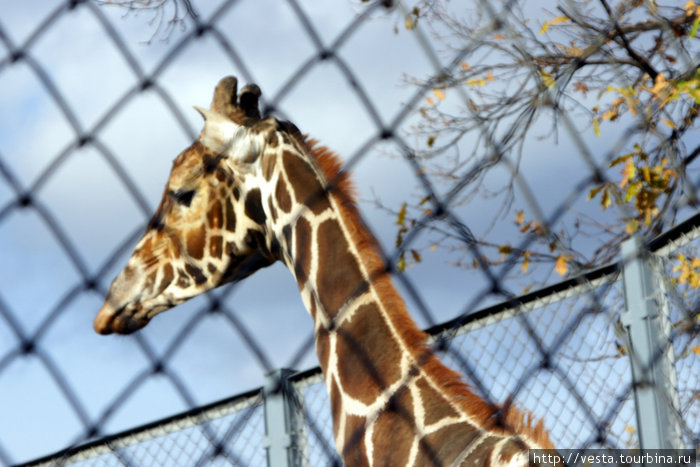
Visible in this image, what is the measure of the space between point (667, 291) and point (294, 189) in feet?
4.02

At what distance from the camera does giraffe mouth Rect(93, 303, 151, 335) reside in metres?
3.89

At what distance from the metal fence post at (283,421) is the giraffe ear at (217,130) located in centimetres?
96

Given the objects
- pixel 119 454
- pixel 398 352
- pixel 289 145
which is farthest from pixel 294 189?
pixel 119 454

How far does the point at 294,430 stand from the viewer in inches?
152

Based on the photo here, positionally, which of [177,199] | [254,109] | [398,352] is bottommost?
[398,352]

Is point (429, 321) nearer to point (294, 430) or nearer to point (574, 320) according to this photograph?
point (574, 320)

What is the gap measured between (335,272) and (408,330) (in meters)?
0.34

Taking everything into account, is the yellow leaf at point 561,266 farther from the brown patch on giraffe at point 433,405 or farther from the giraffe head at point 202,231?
the brown patch on giraffe at point 433,405

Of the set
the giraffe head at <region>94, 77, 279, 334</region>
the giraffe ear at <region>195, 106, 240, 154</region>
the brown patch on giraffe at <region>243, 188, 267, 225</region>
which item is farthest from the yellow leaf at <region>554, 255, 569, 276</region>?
the giraffe ear at <region>195, 106, 240, 154</region>

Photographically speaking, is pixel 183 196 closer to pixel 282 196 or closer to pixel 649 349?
pixel 282 196

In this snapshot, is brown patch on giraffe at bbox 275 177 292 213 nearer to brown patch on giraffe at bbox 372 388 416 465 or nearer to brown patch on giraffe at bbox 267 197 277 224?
brown patch on giraffe at bbox 267 197 277 224

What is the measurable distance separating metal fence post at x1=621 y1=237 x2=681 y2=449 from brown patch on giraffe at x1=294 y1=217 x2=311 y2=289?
3.29 feet

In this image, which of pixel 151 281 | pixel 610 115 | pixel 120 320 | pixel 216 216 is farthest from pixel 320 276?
pixel 610 115

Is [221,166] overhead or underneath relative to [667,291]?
overhead
